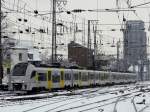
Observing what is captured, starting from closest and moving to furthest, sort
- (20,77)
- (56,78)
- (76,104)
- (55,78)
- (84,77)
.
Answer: (76,104)
(20,77)
(55,78)
(56,78)
(84,77)

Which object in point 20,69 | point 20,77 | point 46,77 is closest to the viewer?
point 20,77

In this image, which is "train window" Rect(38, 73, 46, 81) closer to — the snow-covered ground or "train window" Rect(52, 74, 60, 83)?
"train window" Rect(52, 74, 60, 83)

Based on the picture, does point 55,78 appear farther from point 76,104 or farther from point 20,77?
point 76,104

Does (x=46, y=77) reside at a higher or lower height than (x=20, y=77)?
lower

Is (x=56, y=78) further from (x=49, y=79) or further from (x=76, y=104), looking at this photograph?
(x=76, y=104)

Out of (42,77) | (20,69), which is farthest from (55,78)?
(20,69)

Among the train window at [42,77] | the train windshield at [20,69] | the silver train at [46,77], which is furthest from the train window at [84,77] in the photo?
the train windshield at [20,69]

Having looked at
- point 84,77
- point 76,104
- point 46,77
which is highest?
point 46,77

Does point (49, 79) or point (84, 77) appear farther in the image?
point (84, 77)

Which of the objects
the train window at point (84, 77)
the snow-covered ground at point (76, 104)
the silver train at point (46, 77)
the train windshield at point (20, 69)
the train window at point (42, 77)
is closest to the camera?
the snow-covered ground at point (76, 104)

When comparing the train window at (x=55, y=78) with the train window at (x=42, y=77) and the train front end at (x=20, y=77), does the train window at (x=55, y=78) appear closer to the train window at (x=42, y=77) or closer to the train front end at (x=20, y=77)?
the train window at (x=42, y=77)

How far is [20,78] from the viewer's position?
1459 inches

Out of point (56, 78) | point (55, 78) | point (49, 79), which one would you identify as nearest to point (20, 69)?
point (49, 79)

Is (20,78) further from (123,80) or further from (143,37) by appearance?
(123,80)
